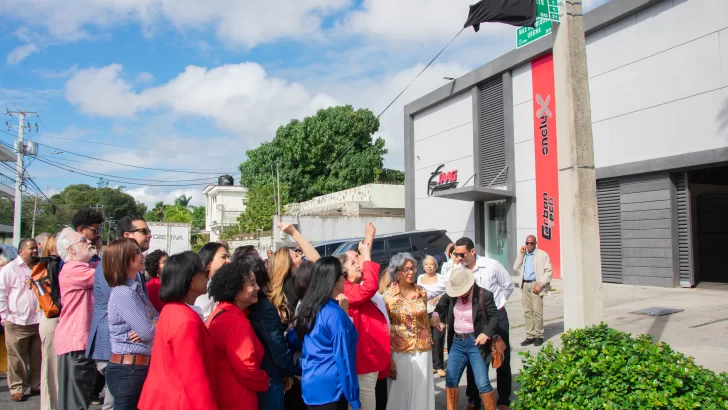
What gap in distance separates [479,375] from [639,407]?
2.24 meters

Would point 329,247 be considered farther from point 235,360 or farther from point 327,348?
point 235,360

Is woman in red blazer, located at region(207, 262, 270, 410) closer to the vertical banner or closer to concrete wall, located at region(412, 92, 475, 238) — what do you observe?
the vertical banner

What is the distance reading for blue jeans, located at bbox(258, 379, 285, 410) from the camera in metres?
3.63

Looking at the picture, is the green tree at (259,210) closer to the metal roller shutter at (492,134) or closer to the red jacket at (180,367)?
the metal roller shutter at (492,134)

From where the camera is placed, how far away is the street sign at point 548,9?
466 centimetres

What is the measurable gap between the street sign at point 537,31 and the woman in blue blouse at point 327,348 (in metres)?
3.13

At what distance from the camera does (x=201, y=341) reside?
3146 millimetres

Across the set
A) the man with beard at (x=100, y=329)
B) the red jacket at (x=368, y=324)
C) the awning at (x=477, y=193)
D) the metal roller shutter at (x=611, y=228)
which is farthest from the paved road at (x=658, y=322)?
the awning at (x=477, y=193)

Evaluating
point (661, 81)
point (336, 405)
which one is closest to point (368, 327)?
point (336, 405)

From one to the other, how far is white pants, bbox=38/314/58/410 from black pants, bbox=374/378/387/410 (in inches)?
130

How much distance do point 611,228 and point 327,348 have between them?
42.0 ft

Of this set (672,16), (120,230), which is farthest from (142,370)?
(672,16)

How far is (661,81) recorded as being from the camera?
12867mm

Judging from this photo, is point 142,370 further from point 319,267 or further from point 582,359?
point 582,359
